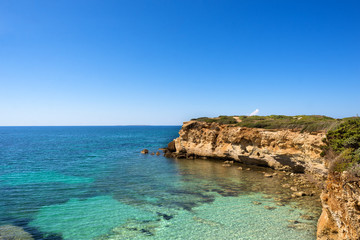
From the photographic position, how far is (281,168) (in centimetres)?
2914

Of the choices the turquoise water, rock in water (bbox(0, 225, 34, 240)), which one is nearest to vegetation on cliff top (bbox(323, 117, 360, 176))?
the turquoise water

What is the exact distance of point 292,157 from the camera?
27766 mm

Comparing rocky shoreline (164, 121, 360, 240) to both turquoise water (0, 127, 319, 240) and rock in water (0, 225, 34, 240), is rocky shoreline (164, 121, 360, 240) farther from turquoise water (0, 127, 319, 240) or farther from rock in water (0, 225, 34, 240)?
rock in water (0, 225, 34, 240)

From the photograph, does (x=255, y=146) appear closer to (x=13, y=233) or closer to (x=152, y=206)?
(x=152, y=206)

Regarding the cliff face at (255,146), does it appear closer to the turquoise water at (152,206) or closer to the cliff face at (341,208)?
the turquoise water at (152,206)

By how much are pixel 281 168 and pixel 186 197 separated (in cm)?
1686

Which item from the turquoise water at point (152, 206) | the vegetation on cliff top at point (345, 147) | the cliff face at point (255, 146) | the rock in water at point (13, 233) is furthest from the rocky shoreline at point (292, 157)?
the rock in water at point (13, 233)

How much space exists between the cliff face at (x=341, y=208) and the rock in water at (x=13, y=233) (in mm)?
15883

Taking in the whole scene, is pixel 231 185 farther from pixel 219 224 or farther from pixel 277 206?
pixel 219 224

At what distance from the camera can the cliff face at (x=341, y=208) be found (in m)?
7.73

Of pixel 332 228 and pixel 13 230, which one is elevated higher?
pixel 332 228

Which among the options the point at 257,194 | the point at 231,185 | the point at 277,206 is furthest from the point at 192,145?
the point at 277,206

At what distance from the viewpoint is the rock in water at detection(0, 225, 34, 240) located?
11977mm

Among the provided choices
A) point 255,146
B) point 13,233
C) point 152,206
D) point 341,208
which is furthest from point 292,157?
point 13,233
